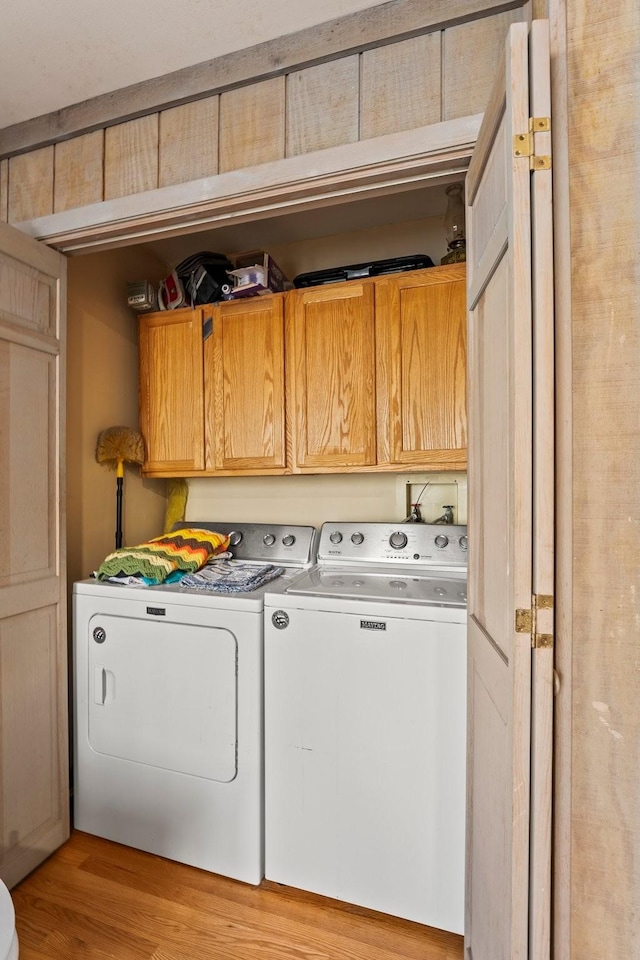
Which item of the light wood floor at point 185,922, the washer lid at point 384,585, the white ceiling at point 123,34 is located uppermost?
the white ceiling at point 123,34

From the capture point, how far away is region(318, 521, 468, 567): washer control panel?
187 centimetres

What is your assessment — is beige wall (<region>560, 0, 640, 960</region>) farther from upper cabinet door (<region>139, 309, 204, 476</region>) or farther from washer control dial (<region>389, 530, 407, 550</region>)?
upper cabinet door (<region>139, 309, 204, 476</region>)

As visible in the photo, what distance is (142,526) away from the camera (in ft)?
8.11

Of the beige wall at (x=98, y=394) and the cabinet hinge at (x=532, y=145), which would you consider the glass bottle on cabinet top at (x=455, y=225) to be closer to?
the cabinet hinge at (x=532, y=145)

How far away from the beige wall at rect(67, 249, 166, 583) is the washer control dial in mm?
1295

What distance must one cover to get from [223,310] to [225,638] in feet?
4.68

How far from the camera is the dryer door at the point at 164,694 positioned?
1.60 metres

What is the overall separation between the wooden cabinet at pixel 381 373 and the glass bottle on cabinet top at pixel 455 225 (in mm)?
100

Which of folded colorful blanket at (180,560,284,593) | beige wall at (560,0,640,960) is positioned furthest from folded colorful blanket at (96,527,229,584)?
beige wall at (560,0,640,960)

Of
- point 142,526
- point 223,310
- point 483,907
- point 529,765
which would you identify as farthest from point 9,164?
point 483,907

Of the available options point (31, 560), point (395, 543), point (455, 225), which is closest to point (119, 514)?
point (31, 560)

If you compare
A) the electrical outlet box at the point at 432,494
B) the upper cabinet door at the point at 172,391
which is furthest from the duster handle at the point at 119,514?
the electrical outlet box at the point at 432,494

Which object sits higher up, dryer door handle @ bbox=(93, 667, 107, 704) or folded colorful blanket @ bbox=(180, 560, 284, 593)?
folded colorful blanket @ bbox=(180, 560, 284, 593)

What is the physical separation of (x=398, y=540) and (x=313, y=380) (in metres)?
0.76
